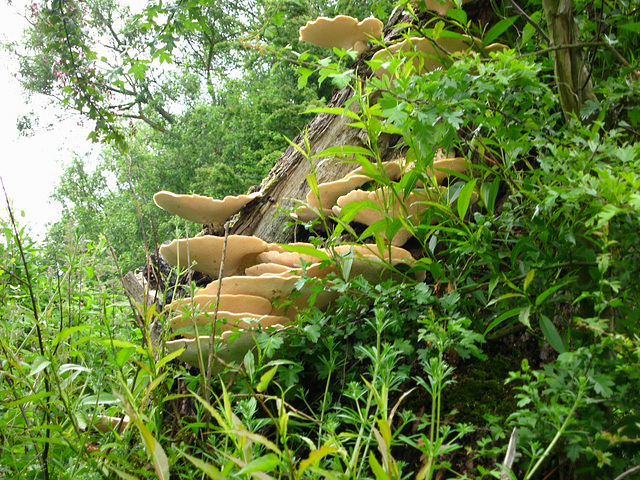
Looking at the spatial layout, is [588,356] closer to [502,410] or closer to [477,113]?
[502,410]

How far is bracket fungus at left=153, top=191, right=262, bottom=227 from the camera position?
219 centimetres

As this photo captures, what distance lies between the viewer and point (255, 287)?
1.57 metres

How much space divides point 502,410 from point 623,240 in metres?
0.56

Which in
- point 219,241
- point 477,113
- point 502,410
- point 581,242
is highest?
point 477,113

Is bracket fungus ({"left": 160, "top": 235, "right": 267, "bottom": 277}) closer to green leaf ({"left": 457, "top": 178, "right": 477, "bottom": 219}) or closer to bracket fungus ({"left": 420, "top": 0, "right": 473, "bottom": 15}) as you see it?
green leaf ({"left": 457, "top": 178, "right": 477, "bottom": 219})

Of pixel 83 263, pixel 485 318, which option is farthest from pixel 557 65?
pixel 83 263

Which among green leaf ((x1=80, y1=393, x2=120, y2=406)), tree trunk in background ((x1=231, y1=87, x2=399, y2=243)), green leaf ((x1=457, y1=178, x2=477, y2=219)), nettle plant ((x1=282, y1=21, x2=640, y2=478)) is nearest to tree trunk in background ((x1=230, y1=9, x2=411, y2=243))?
tree trunk in background ((x1=231, y1=87, x2=399, y2=243))

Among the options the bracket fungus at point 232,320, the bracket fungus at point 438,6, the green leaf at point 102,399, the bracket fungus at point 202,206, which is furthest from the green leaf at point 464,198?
the bracket fungus at point 438,6

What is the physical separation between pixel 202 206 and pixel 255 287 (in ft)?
2.89

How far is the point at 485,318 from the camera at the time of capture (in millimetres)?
1324

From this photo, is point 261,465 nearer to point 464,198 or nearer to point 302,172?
point 464,198

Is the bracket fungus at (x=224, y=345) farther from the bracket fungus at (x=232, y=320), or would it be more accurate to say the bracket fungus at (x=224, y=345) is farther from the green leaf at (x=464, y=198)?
the green leaf at (x=464, y=198)

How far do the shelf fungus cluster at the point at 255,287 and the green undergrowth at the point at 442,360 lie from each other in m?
0.07

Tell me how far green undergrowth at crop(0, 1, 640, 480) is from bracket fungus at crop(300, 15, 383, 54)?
3.99 ft
